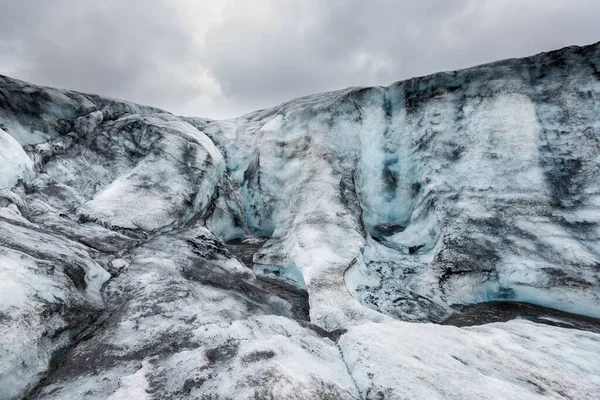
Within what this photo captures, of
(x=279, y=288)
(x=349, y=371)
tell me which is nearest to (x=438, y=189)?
(x=279, y=288)

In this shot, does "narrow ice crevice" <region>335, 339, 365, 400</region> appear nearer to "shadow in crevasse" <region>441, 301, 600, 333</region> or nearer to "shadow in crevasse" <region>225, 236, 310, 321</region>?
"shadow in crevasse" <region>225, 236, 310, 321</region>

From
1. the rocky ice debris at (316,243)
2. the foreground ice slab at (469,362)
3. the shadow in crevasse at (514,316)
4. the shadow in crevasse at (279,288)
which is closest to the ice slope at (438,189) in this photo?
the rocky ice debris at (316,243)

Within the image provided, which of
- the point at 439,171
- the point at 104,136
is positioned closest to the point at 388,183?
the point at 439,171

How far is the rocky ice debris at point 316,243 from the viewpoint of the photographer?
5.23 metres

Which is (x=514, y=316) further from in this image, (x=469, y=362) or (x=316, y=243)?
(x=316, y=243)

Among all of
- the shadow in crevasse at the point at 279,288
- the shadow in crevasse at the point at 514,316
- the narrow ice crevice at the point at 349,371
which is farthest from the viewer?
the shadow in crevasse at the point at 279,288

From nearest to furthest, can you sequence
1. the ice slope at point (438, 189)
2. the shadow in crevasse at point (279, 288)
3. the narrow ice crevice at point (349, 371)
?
the narrow ice crevice at point (349, 371)
the shadow in crevasse at point (279, 288)
the ice slope at point (438, 189)

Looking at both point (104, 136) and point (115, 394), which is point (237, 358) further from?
point (104, 136)

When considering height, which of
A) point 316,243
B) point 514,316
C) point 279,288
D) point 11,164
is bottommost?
point 514,316

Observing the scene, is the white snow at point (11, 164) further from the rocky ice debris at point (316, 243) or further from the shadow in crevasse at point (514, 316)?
the shadow in crevasse at point (514, 316)

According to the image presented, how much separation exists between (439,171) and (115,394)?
14.5 m

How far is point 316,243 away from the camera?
40.0 ft

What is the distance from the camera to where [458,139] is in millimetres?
15469

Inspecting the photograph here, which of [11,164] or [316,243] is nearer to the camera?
A: [11,164]
